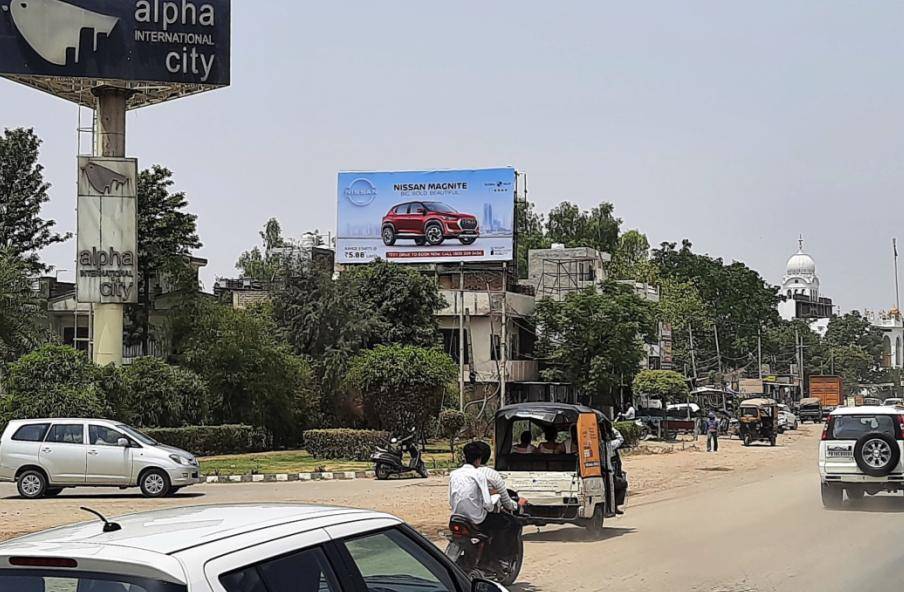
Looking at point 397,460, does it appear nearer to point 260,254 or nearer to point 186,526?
point 186,526

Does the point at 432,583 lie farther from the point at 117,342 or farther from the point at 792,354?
the point at 792,354

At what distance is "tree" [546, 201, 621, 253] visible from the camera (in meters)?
92.1

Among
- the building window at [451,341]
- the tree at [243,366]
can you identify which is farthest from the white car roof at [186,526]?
the building window at [451,341]

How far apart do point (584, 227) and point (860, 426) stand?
73.6 metres

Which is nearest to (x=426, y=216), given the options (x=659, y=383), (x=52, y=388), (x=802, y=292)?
(x=659, y=383)

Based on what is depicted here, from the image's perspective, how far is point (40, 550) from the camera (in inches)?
156

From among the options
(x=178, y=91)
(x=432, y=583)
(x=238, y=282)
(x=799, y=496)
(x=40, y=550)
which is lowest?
(x=799, y=496)

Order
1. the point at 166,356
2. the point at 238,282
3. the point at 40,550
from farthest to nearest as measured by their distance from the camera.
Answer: the point at 238,282
the point at 166,356
the point at 40,550

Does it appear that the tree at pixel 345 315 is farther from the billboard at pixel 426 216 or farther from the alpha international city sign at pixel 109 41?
the alpha international city sign at pixel 109 41

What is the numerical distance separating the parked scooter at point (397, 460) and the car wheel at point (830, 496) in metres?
11.7

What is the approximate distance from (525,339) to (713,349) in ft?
172

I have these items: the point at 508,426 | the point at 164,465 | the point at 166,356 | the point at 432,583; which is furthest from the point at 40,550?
the point at 166,356

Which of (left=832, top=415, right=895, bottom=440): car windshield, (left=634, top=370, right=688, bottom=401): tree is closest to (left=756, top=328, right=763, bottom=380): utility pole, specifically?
(left=634, top=370, right=688, bottom=401): tree

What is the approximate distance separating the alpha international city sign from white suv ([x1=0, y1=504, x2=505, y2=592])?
Answer: 36698 mm
